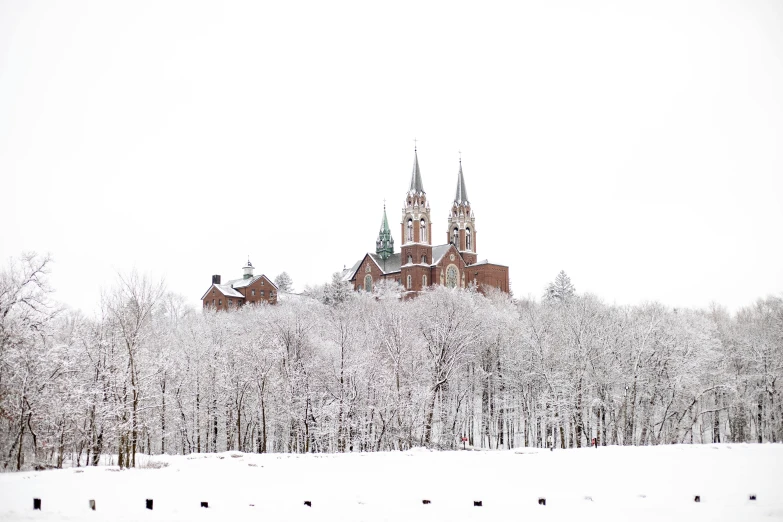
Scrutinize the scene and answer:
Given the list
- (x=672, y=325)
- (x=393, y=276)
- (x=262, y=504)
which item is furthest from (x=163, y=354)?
(x=393, y=276)

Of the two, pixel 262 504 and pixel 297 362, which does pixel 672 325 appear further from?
pixel 262 504

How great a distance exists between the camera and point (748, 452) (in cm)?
3019

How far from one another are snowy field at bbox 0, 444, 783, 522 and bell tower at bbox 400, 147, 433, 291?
79.2 metres

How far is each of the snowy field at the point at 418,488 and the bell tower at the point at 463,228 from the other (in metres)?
91.8

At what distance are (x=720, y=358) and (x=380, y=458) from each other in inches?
1298

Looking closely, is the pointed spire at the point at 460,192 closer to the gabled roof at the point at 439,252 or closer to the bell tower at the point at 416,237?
the bell tower at the point at 416,237

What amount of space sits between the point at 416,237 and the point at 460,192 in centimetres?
1709

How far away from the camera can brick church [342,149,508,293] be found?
109062mm

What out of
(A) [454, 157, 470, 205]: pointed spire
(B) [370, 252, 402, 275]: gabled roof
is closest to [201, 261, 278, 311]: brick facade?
(B) [370, 252, 402, 275]: gabled roof

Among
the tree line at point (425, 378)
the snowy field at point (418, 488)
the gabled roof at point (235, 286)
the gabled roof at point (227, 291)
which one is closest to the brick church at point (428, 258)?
the gabled roof at point (235, 286)

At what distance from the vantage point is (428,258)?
363ft

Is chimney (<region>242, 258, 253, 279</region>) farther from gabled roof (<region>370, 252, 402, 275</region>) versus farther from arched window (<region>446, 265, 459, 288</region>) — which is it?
arched window (<region>446, 265, 459, 288</region>)

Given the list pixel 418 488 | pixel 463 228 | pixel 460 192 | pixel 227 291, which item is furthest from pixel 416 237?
pixel 418 488

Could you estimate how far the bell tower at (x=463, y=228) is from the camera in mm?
119750
